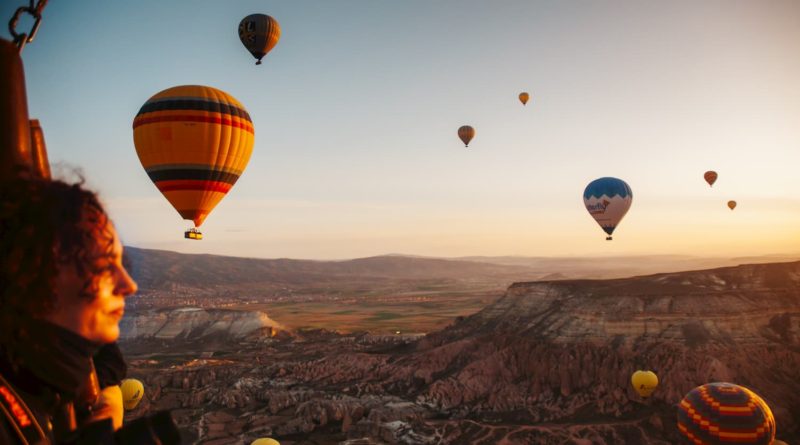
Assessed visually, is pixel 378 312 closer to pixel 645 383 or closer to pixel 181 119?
pixel 645 383

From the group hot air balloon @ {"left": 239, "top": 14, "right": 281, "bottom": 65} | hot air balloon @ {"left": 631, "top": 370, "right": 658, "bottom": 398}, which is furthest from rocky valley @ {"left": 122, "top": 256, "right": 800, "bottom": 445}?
hot air balloon @ {"left": 239, "top": 14, "right": 281, "bottom": 65}

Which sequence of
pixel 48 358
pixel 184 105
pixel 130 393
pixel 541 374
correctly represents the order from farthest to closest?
1. pixel 541 374
2. pixel 130 393
3. pixel 184 105
4. pixel 48 358

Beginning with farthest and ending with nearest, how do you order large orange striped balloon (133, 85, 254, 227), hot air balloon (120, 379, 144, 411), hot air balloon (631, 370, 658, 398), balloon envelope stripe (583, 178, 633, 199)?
1. balloon envelope stripe (583, 178, 633, 199)
2. hot air balloon (120, 379, 144, 411)
3. hot air balloon (631, 370, 658, 398)
4. large orange striped balloon (133, 85, 254, 227)

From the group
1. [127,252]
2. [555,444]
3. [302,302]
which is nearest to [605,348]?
[555,444]

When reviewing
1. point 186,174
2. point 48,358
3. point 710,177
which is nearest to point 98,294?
point 48,358

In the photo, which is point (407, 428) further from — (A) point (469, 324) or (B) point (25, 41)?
(B) point (25, 41)

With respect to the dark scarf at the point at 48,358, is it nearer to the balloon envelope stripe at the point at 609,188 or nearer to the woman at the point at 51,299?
the woman at the point at 51,299

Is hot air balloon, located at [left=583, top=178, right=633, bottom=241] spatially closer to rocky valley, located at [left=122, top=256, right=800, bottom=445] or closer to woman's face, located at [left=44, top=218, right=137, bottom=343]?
rocky valley, located at [left=122, top=256, right=800, bottom=445]
